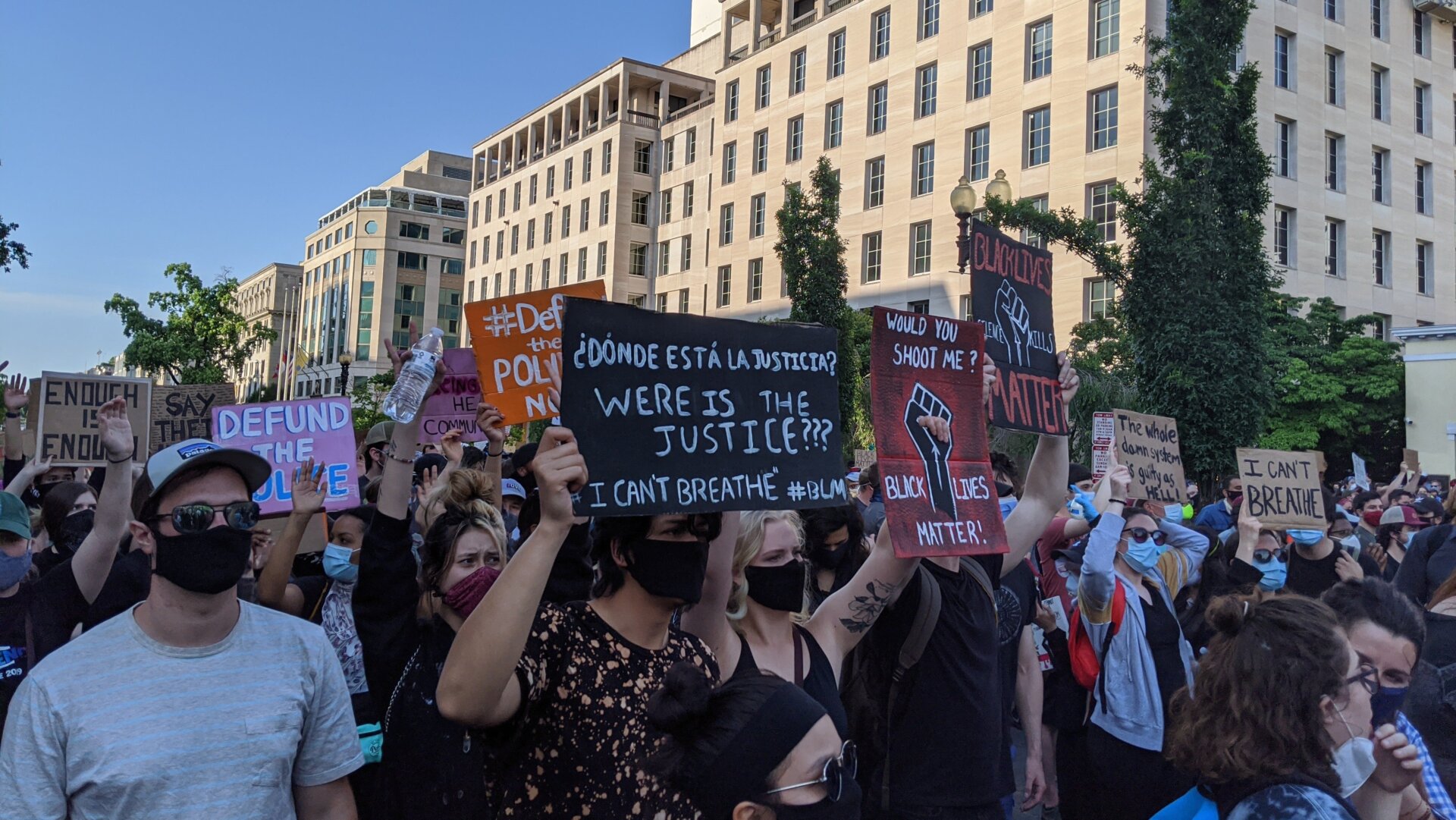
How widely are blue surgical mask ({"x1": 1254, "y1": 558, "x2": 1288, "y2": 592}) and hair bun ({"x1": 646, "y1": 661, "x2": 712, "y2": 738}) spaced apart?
18.4 ft

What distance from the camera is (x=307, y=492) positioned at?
4.56 meters

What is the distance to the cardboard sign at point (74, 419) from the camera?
726cm

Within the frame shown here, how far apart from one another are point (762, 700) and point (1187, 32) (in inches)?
894

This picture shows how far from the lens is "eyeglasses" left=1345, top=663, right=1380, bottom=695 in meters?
3.24

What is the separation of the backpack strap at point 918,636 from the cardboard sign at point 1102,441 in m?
3.01

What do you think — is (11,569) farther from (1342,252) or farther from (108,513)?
(1342,252)

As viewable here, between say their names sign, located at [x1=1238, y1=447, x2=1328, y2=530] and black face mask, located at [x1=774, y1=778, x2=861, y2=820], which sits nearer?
black face mask, located at [x1=774, y1=778, x2=861, y2=820]

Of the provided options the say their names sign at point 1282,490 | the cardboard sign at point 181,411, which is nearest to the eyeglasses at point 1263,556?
the say their names sign at point 1282,490

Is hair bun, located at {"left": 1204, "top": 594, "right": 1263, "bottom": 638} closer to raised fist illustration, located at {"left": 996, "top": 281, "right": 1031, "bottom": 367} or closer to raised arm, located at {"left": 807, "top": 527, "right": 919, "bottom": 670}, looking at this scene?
raised arm, located at {"left": 807, "top": 527, "right": 919, "bottom": 670}

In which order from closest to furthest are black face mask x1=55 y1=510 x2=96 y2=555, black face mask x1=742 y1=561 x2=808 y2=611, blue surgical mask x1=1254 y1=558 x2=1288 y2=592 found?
black face mask x1=742 y1=561 x2=808 y2=611, black face mask x1=55 y1=510 x2=96 y2=555, blue surgical mask x1=1254 y1=558 x2=1288 y2=592

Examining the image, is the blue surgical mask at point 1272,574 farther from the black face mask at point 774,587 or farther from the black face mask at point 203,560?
the black face mask at point 203,560

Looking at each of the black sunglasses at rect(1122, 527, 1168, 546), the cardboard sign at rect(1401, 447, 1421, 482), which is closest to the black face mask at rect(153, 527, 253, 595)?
the black sunglasses at rect(1122, 527, 1168, 546)

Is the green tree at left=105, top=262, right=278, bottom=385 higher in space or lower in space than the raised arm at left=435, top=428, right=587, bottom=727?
higher

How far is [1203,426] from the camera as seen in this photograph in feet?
74.8
